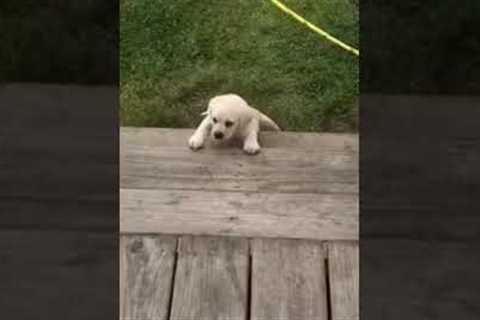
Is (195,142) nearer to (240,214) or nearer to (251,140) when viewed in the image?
(251,140)

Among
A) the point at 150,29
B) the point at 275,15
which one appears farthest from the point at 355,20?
the point at 150,29

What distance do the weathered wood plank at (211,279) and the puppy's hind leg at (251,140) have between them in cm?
39

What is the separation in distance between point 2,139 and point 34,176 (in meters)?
0.18

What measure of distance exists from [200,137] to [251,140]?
0.34ft

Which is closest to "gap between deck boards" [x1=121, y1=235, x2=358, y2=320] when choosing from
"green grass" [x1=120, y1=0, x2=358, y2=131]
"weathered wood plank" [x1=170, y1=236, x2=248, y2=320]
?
"weathered wood plank" [x1=170, y1=236, x2=248, y2=320]

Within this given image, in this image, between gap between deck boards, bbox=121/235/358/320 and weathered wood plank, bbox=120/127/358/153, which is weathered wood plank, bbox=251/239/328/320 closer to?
gap between deck boards, bbox=121/235/358/320

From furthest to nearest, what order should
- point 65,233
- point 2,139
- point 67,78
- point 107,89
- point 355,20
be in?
point 355,20
point 67,78
point 2,139
point 65,233
point 107,89

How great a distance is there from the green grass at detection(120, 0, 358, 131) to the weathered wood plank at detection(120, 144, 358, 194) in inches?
15.2

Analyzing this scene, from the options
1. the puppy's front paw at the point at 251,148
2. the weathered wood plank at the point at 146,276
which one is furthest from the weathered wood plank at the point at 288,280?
the puppy's front paw at the point at 251,148

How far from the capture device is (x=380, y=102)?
1.87 m

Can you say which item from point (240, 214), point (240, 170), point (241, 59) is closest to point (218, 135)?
point (240, 170)

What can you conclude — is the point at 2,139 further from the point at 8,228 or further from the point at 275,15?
the point at 275,15

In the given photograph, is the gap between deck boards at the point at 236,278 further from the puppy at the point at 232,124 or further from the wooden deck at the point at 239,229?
the puppy at the point at 232,124

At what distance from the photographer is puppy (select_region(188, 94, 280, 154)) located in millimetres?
2025
